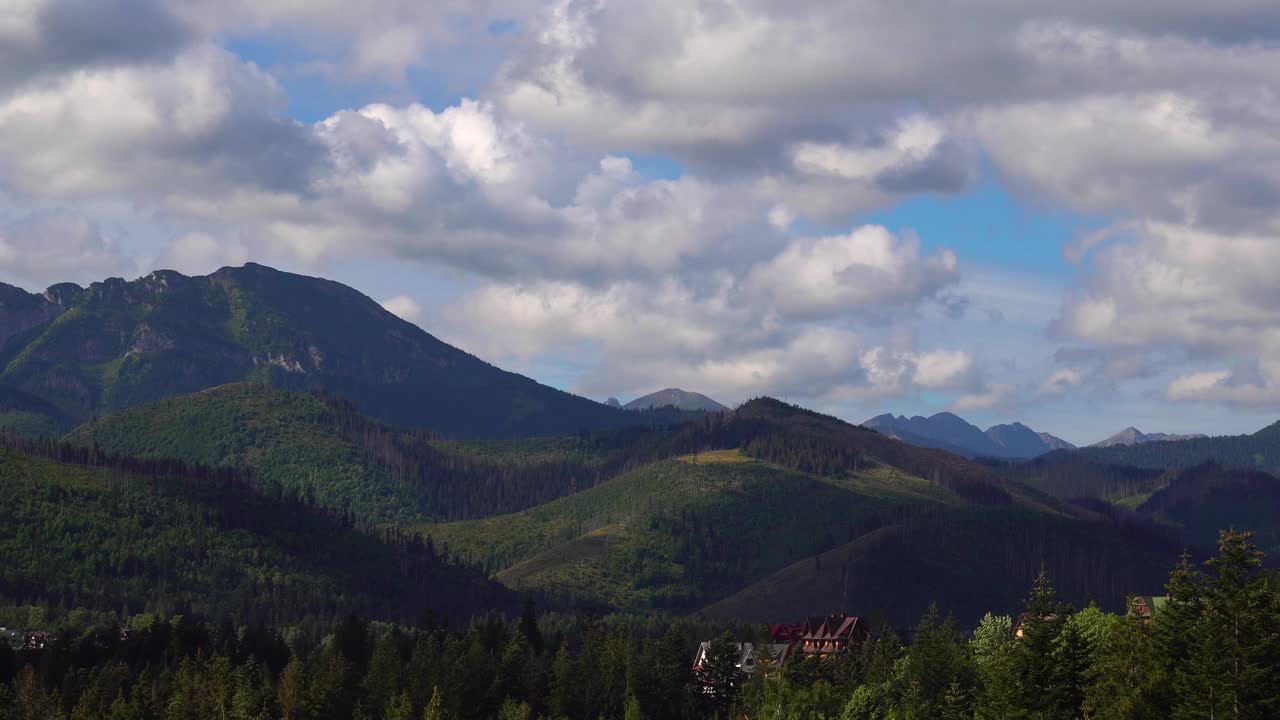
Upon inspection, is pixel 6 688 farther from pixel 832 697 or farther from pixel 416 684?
pixel 832 697

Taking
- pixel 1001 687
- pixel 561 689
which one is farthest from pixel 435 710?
pixel 1001 687

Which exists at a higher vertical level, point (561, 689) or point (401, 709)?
point (561, 689)

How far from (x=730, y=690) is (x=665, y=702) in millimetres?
12185

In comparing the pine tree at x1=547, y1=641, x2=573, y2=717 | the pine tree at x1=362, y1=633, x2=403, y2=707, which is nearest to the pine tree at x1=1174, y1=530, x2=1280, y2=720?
the pine tree at x1=547, y1=641, x2=573, y2=717

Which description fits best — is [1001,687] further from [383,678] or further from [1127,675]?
[383,678]

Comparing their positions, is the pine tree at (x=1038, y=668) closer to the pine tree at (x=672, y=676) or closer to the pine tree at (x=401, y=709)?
the pine tree at (x=401, y=709)

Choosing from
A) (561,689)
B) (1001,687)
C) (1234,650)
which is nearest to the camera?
(1234,650)

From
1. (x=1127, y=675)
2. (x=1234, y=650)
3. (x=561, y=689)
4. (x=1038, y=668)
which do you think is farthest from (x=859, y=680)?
(x=1234, y=650)

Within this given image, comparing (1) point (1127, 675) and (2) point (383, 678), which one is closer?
(1) point (1127, 675)

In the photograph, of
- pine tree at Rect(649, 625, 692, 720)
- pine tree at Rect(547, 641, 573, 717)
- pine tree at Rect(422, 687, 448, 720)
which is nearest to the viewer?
pine tree at Rect(422, 687, 448, 720)

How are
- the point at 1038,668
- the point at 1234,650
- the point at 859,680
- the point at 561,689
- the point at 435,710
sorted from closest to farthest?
the point at 1234,650 → the point at 1038,668 → the point at 435,710 → the point at 561,689 → the point at 859,680

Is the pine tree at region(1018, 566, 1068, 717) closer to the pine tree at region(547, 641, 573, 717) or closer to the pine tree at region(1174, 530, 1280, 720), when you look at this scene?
the pine tree at region(1174, 530, 1280, 720)

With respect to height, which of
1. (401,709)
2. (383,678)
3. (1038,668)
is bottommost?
(401,709)

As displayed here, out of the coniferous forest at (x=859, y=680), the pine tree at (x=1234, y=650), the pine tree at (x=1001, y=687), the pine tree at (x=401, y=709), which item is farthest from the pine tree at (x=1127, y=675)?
the pine tree at (x=401, y=709)
